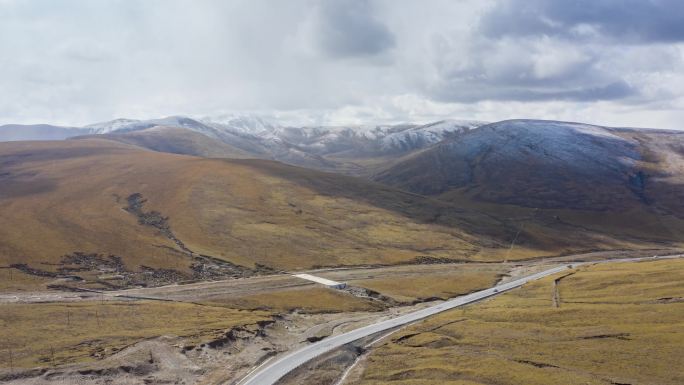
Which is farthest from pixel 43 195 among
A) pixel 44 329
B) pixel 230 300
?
pixel 44 329

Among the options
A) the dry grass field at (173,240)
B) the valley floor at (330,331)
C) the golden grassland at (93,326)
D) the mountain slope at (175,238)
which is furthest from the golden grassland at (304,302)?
the mountain slope at (175,238)

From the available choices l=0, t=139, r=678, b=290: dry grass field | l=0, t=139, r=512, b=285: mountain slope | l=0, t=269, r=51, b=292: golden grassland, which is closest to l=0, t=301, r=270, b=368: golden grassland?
l=0, t=269, r=51, b=292: golden grassland

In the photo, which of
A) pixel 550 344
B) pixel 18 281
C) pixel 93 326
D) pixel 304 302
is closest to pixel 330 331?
pixel 304 302

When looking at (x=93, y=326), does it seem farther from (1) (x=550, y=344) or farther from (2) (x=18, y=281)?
(1) (x=550, y=344)

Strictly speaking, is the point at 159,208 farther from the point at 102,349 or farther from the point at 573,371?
the point at 573,371

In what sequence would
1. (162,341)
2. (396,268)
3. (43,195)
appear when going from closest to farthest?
(162,341) < (396,268) < (43,195)

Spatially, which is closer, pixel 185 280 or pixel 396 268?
pixel 185 280

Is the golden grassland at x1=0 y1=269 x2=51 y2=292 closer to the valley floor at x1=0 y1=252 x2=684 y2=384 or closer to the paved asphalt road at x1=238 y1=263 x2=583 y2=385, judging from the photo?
the valley floor at x1=0 y1=252 x2=684 y2=384
